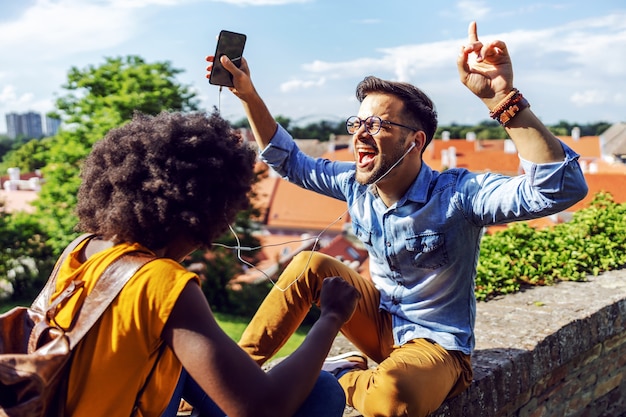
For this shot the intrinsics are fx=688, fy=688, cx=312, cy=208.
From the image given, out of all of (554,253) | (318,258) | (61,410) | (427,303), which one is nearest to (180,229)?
(61,410)

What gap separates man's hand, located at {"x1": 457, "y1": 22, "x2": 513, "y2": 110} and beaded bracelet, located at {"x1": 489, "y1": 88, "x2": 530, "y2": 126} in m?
0.03

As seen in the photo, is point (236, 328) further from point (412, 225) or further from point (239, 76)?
point (412, 225)

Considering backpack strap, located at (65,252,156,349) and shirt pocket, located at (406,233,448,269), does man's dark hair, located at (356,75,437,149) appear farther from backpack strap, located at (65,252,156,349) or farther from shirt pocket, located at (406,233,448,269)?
backpack strap, located at (65,252,156,349)

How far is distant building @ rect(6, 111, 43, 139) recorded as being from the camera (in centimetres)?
8244

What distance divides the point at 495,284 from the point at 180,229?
273 cm

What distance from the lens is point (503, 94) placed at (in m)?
2.29

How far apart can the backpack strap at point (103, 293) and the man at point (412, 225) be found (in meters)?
1.10

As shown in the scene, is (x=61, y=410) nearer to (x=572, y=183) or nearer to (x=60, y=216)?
(x=572, y=183)

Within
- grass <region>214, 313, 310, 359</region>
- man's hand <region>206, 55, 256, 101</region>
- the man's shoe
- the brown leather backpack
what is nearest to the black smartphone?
man's hand <region>206, 55, 256, 101</region>

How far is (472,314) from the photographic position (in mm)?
2703

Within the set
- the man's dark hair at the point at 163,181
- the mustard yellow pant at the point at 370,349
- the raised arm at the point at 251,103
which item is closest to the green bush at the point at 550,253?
the mustard yellow pant at the point at 370,349

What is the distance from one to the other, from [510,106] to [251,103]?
1.18 metres

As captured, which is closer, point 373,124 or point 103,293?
point 103,293

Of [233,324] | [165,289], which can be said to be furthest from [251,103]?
[233,324]
